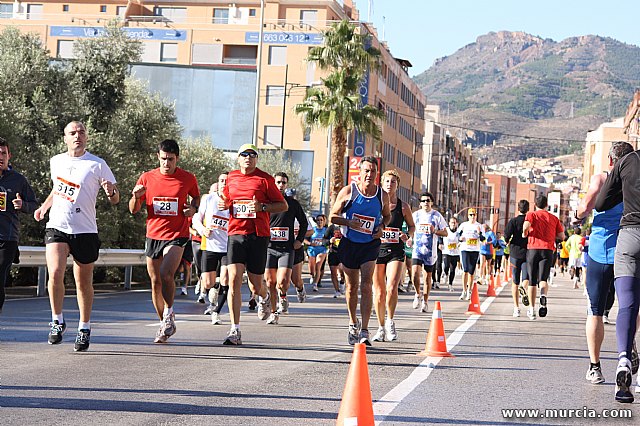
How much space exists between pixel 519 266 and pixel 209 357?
1015 centimetres

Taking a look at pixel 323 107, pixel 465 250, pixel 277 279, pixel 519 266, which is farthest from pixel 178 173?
pixel 323 107

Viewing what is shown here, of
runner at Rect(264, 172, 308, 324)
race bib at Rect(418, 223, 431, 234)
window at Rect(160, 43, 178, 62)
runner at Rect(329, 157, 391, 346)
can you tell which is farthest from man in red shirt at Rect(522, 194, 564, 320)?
window at Rect(160, 43, 178, 62)

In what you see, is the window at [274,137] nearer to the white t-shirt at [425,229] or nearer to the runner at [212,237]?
the white t-shirt at [425,229]

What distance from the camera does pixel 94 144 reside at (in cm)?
2770

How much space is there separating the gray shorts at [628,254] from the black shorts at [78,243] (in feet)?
15.8

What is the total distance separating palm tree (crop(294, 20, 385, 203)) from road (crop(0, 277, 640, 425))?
30454 mm

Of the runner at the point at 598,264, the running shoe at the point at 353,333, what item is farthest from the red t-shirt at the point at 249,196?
the runner at the point at 598,264

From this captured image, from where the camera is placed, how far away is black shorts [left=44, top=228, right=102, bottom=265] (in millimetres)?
10617

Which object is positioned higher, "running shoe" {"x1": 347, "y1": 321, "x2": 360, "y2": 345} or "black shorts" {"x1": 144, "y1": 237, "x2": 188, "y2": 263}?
"black shorts" {"x1": 144, "y1": 237, "x2": 188, "y2": 263}

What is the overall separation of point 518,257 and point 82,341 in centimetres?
1069

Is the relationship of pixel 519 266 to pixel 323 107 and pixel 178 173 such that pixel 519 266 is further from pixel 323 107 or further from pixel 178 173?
pixel 323 107

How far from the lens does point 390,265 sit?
46.4 ft

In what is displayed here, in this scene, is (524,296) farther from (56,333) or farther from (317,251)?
(56,333)

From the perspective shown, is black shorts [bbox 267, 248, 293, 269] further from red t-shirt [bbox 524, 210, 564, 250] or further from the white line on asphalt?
red t-shirt [bbox 524, 210, 564, 250]
